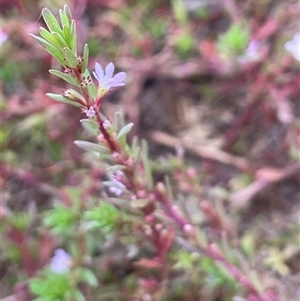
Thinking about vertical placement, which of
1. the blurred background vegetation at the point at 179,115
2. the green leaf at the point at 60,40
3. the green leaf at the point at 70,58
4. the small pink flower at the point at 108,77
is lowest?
the blurred background vegetation at the point at 179,115

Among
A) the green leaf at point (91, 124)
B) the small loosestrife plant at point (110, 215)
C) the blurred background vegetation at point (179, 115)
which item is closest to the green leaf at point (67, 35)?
the small loosestrife plant at point (110, 215)

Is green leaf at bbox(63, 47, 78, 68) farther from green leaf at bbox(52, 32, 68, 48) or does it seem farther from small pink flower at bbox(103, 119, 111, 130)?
small pink flower at bbox(103, 119, 111, 130)

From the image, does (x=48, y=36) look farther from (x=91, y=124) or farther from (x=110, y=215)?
(x=110, y=215)

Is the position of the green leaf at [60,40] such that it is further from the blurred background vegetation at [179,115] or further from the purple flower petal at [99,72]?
the blurred background vegetation at [179,115]

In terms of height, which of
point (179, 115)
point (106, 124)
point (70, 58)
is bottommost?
point (179, 115)

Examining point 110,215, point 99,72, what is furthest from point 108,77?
point 110,215

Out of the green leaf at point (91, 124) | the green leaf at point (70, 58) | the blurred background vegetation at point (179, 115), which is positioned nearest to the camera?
the green leaf at point (70, 58)

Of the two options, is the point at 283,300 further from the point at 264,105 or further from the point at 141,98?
the point at 141,98

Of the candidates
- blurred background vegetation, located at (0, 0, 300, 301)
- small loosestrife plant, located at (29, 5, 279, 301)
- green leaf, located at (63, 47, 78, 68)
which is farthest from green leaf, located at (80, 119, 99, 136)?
blurred background vegetation, located at (0, 0, 300, 301)
